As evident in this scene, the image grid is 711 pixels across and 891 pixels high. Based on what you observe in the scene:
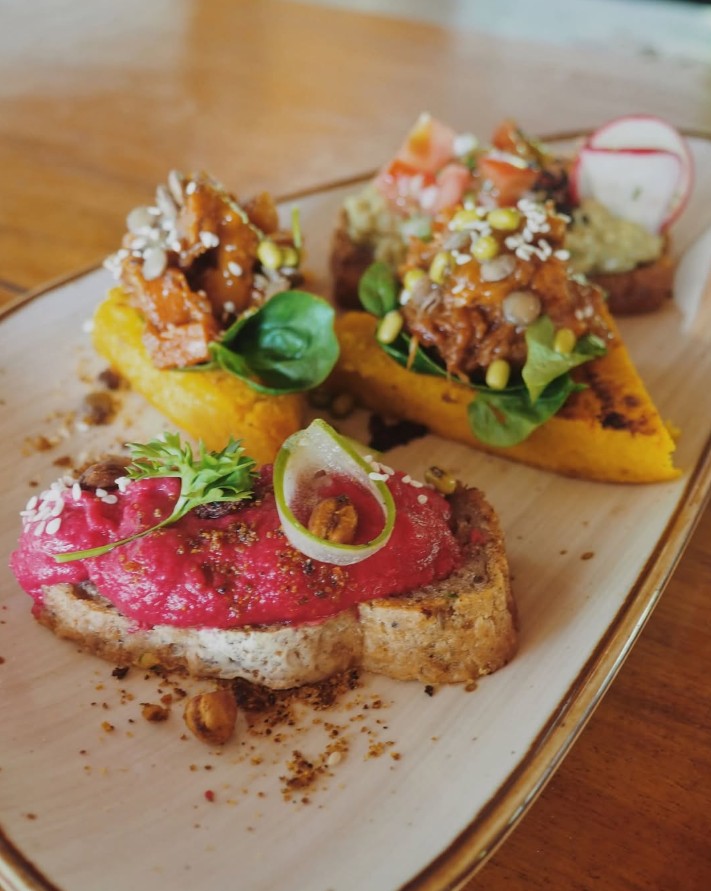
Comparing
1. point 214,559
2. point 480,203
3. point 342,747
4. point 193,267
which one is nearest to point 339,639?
point 342,747

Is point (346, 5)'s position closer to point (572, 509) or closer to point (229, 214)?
point (229, 214)

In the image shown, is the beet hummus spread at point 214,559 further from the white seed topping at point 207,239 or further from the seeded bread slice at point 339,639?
the white seed topping at point 207,239

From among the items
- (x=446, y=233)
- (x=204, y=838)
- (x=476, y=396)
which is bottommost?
(x=204, y=838)

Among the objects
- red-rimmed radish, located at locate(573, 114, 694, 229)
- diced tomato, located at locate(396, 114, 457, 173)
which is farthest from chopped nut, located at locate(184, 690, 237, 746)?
red-rimmed radish, located at locate(573, 114, 694, 229)

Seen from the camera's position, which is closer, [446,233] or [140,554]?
[140,554]

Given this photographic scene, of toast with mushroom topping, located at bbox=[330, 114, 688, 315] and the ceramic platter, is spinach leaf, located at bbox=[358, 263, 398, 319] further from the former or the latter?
the ceramic platter

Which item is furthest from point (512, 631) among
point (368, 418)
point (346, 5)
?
point (346, 5)
